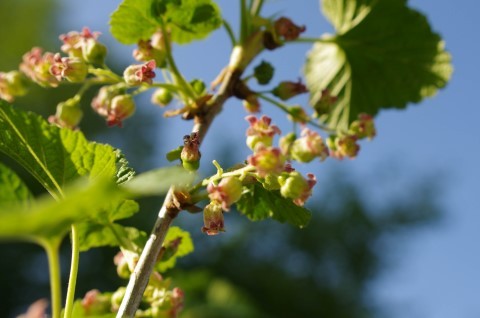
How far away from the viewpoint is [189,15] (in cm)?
88

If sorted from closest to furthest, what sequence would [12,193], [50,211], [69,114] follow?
[50,211] → [12,193] → [69,114]

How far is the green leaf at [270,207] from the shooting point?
79 cm

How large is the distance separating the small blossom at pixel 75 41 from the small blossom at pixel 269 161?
358mm

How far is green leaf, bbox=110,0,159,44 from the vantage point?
0.83 meters

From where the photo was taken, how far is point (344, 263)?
1536 centimetres

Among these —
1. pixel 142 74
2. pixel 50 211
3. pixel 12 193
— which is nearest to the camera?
pixel 50 211

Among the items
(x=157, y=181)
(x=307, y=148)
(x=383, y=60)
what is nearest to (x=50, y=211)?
(x=157, y=181)

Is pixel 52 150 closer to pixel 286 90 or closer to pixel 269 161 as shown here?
pixel 269 161

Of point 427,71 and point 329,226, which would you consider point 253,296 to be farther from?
point 427,71

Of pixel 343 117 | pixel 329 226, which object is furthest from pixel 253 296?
pixel 343 117

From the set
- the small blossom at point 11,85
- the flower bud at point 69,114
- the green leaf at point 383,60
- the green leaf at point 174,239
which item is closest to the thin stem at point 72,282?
the green leaf at point 174,239

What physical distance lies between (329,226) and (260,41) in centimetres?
1468

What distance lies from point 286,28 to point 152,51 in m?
0.21

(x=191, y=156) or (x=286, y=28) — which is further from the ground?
(x=286, y=28)
